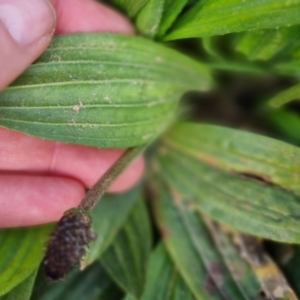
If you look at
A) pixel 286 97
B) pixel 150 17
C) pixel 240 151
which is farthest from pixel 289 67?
pixel 150 17

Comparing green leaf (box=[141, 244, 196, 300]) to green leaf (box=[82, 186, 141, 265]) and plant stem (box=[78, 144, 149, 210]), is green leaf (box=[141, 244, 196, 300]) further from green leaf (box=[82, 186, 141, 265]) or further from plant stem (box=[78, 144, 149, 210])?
plant stem (box=[78, 144, 149, 210])

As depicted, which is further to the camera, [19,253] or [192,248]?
[192,248]

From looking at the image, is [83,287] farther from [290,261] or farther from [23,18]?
[23,18]

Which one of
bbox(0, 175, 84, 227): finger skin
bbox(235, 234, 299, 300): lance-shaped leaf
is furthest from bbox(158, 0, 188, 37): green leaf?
bbox(235, 234, 299, 300): lance-shaped leaf

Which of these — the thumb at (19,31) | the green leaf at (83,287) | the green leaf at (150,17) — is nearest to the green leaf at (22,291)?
the green leaf at (83,287)

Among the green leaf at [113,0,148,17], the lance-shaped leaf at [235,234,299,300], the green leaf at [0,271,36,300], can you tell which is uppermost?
the green leaf at [113,0,148,17]

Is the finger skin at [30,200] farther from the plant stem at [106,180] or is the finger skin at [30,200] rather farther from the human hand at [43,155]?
the plant stem at [106,180]
